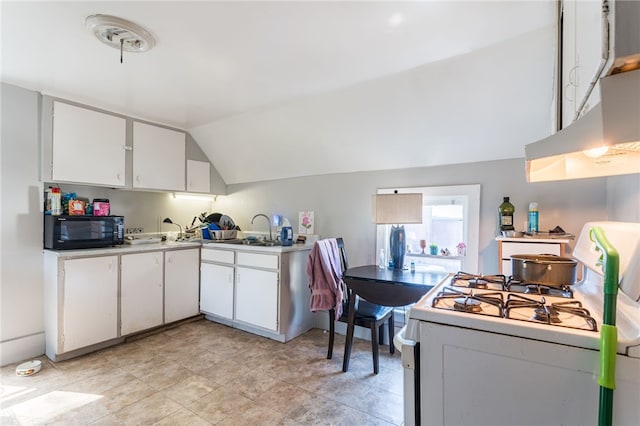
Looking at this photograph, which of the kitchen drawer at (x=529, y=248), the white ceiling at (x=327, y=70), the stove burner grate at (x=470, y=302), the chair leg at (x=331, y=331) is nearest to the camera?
the stove burner grate at (x=470, y=302)

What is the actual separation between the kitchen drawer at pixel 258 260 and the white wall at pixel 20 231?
177cm

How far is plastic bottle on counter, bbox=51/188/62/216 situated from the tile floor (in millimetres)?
1290

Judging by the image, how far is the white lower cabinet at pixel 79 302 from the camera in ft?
8.46

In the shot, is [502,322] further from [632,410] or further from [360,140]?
[360,140]

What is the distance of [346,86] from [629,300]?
7.20 ft

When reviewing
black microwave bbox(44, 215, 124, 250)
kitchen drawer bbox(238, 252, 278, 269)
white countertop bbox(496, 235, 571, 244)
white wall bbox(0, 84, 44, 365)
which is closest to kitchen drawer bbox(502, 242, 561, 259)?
white countertop bbox(496, 235, 571, 244)

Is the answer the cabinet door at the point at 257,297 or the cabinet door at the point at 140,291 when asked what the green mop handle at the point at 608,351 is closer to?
the cabinet door at the point at 257,297

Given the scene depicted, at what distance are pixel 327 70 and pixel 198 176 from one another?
2476 millimetres

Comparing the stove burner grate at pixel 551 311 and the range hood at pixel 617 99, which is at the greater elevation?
the range hood at pixel 617 99

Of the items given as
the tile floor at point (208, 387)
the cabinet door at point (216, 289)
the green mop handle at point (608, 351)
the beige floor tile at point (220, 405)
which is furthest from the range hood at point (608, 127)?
the cabinet door at point (216, 289)

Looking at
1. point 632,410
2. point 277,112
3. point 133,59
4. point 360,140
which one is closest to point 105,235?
point 133,59

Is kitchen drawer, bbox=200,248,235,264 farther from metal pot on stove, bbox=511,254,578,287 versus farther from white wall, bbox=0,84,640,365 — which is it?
metal pot on stove, bbox=511,254,578,287

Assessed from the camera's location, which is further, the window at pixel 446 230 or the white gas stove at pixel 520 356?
the window at pixel 446 230

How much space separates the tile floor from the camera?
1904 mm
